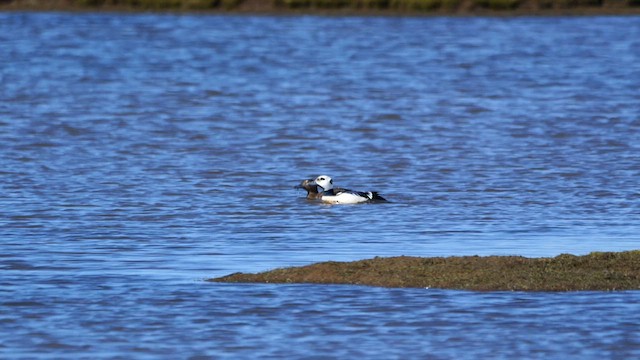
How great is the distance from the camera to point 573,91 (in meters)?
33.5

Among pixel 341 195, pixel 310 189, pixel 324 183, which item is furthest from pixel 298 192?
pixel 341 195

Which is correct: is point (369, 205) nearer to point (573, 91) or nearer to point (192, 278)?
point (192, 278)

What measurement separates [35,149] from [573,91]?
46.2ft

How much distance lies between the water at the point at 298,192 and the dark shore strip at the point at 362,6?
10959 millimetres

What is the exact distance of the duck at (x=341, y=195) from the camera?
55.5ft

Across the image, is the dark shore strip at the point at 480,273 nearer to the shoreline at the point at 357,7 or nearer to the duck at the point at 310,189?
the duck at the point at 310,189

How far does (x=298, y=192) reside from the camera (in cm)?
1814

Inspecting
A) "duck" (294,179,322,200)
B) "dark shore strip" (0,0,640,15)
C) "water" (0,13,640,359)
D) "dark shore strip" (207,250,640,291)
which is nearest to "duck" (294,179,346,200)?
"duck" (294,179,322,200)

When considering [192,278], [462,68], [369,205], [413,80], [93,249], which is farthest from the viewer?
[462,68]

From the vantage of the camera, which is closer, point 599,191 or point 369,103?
point 599,191

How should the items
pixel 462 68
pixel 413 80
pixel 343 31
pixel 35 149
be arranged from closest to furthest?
pixel 35 149 < pixel 413 80 < pixel 462 68 < pixel 343 31

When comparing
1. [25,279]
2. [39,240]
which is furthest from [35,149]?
[25,279]

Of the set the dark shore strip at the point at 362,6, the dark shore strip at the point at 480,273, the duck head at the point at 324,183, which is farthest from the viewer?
the dark shore strip at the point at 362,6

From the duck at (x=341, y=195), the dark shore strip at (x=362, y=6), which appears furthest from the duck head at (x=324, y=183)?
the dark shore strip at (x=362, y=6)
